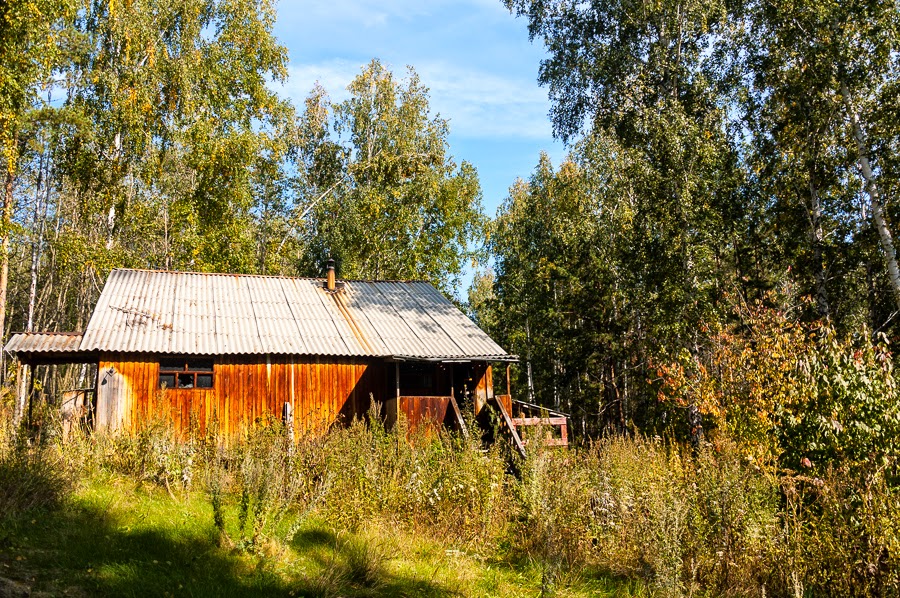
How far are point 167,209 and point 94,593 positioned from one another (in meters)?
21.0

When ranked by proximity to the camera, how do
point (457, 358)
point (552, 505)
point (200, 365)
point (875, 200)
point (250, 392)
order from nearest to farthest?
point (552, 505) < point (875, 200) < point (200, 365) < point (250, 392) < point (457, 358)

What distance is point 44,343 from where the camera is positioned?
1341cm

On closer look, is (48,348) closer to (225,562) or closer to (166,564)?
(166,564)

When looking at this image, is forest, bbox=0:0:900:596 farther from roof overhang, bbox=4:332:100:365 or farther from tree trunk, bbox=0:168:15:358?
roof overhang, bbox=4:332:100:365

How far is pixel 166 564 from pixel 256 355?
8966mm

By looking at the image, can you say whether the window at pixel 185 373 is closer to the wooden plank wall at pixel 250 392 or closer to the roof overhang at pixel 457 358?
the wooden plank wall at pixel 250 392

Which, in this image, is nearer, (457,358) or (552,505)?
(552,505)

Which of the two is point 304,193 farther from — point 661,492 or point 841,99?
point 661,492

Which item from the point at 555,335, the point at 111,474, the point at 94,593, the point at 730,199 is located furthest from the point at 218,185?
the point at 94,593

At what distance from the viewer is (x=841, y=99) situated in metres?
15.5

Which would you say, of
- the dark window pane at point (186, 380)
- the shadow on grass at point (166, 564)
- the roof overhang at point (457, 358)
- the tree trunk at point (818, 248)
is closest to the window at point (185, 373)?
the dark window pane at point (186, 380)

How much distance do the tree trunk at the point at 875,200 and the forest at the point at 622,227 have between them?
6 centimetres

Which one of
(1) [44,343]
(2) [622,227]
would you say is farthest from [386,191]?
(1) [44,343]

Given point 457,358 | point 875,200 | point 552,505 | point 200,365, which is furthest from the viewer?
point 457,358
